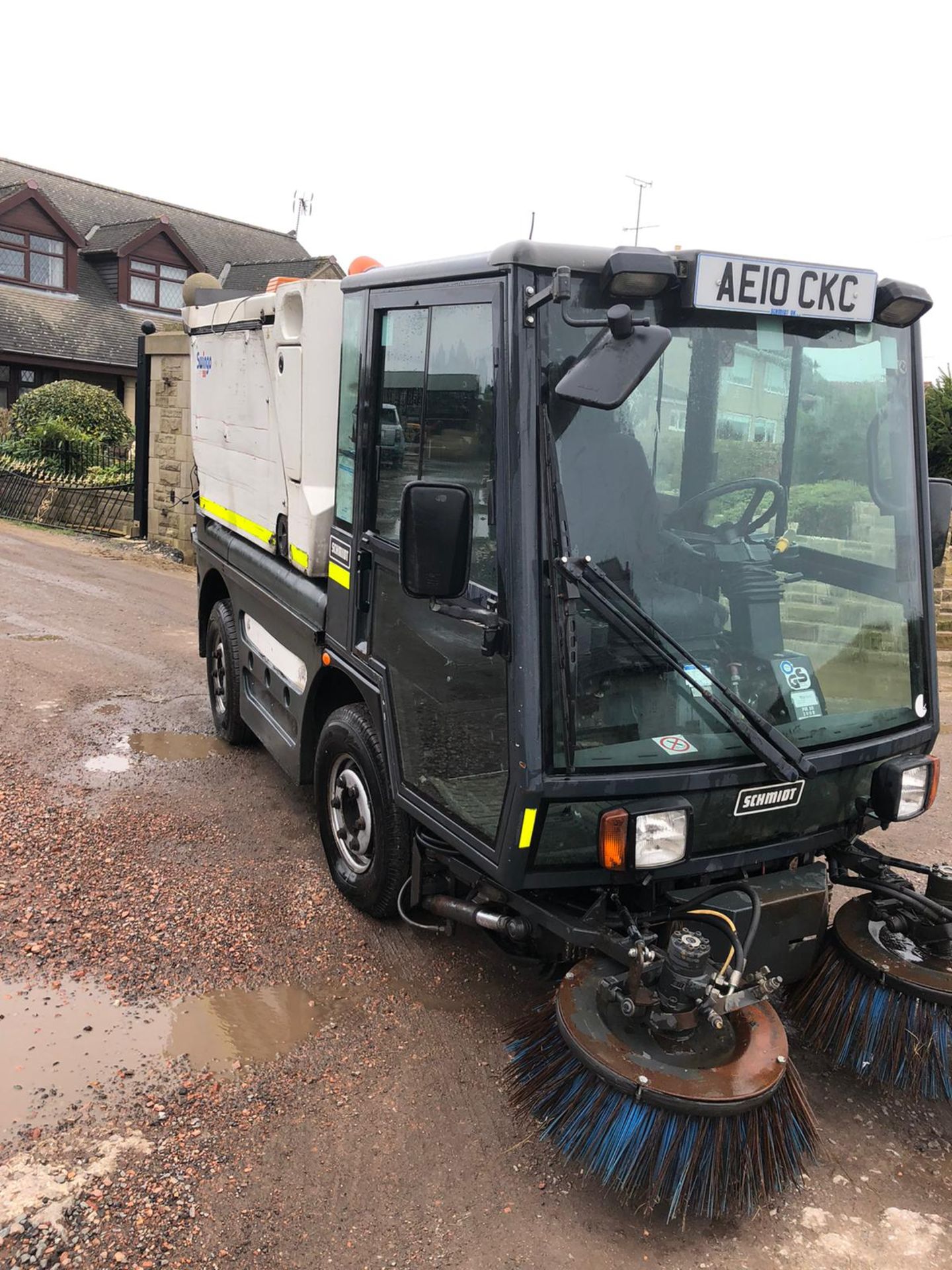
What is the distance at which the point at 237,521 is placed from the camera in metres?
5.67

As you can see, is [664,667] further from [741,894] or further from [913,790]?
[913,790]

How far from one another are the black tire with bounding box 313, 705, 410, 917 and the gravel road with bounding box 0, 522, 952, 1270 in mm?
219

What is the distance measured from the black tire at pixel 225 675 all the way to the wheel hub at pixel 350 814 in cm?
180

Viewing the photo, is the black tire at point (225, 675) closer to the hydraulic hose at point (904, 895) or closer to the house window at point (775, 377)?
the hydraulic hose at point (904, 895)

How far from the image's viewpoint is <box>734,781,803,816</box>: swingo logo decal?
10.0ft

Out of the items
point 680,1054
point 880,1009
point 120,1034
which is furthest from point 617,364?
point 120,1034

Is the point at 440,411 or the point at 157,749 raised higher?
the point at 440,411

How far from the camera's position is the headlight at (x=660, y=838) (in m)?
2.85

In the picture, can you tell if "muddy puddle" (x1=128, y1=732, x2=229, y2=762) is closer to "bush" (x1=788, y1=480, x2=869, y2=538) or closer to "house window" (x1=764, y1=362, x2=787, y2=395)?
"bush" (x1=788, y1=480, x2=869, y2=538)

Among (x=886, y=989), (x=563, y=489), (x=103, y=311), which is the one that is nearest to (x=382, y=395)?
(x=563, y=489)

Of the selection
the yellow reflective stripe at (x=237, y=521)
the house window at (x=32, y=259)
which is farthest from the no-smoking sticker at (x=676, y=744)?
the house window at (x=32, y=259)

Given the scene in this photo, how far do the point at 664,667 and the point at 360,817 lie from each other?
5.59 ft

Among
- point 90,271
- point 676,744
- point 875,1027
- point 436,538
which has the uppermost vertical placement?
point 90,271

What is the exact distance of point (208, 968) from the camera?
12.7 ft
